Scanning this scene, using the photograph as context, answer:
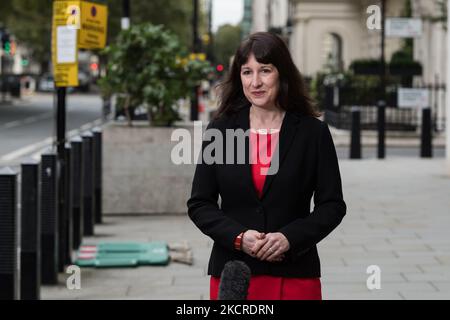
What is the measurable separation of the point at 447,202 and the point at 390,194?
46.2 inches

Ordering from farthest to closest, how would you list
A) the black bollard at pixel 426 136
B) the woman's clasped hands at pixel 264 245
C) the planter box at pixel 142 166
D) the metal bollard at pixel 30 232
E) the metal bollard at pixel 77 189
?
the black bollard at pixel 426 136
the planter box at pixel 142 166
the metal bollard at pixel 77 189
the metal bollard at pixel 30 232
the woman's clasped hands at pixel 264 245

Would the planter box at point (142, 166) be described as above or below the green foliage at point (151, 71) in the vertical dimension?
below

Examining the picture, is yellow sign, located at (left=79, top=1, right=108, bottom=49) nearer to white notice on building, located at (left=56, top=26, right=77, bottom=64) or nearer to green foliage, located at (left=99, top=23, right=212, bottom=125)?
white notice on building, located at (left=56, top=26, right=77, bottom=64)

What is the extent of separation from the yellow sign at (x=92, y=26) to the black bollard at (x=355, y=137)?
387 inches

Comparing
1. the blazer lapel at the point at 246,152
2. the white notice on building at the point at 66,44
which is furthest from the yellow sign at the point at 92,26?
the blazer lapel at the point at 246,152

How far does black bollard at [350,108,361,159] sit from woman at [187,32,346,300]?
1645cm

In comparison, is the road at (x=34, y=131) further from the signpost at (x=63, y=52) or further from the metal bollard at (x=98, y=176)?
the signpost at (x=63, y=52)

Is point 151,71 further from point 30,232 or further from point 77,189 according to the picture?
point 30,232

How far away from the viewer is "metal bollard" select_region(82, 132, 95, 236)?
10.4 metres

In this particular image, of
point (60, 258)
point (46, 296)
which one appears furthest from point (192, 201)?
point (60, 258)

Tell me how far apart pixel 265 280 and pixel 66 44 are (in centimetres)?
617

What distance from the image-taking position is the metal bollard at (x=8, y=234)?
6.32 meters

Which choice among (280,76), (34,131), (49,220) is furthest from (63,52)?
(34,131)
